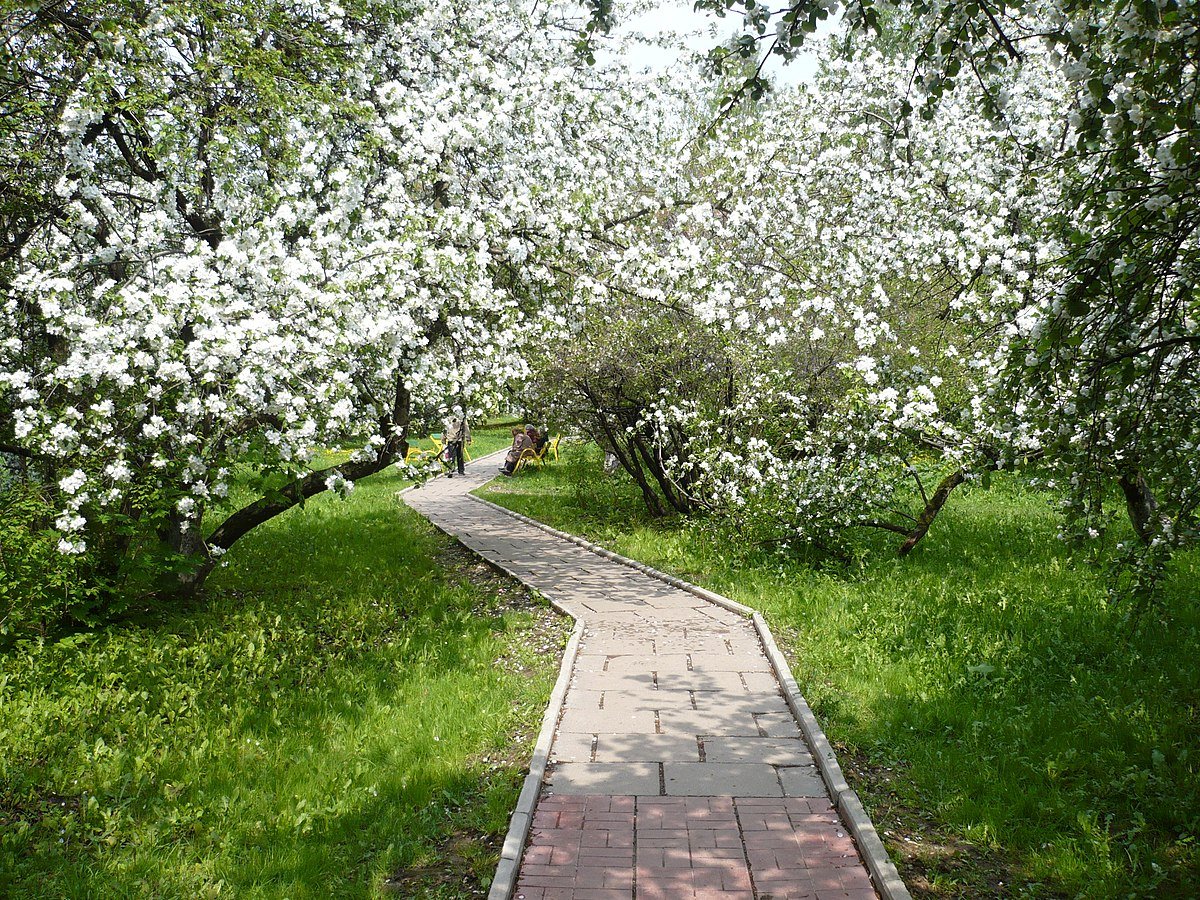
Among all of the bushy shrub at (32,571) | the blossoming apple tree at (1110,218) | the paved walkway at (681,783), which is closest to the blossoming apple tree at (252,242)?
the bushy shrub at (32,571)

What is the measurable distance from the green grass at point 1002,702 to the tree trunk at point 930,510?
236 millimetres

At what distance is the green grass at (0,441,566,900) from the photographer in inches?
171

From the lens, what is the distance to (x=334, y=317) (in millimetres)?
6816

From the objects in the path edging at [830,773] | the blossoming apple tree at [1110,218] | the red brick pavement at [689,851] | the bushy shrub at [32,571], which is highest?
the blossoming apple tree at [1110,218]

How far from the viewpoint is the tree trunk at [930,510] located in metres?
9.08

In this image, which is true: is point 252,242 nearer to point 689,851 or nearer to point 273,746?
point 273,746

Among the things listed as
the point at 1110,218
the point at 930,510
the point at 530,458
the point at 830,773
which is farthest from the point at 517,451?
the point at 1110,218

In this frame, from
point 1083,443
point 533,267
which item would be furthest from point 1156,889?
point 533,267

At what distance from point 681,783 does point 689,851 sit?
0.73 metres

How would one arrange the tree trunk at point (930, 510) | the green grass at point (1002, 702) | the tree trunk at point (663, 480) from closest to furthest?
the green grass at point (1002, 702), the tree trunk at point (930, 510), the tree trunk at point (663, 480)

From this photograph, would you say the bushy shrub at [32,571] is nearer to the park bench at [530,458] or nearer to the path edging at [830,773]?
the path edging at [830,773]

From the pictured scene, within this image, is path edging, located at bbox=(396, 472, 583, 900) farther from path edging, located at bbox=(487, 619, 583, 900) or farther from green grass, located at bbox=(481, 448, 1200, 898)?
green grass, located at bbox=(481, 448, 1200, 898)

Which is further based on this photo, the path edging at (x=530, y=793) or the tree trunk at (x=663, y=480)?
the tree trunk at (x=663, y=480)

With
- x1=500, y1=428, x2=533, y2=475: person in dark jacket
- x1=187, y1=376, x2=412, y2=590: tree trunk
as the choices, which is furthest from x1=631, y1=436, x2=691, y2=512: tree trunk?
x1=500, y1=428, x2=533, y2=475: person in dark jacket
